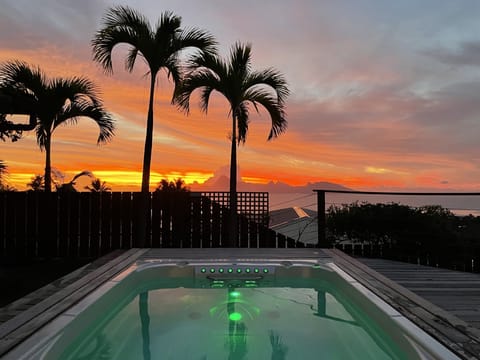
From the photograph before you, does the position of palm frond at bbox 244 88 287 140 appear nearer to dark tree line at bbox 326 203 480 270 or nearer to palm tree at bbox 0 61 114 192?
dark tree line at bbox 326 203 480 270

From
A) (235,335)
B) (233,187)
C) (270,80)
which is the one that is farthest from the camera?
(233,187)

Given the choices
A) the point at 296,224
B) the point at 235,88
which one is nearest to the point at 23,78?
the point at 235,88

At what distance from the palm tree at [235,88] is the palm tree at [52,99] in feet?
4.96

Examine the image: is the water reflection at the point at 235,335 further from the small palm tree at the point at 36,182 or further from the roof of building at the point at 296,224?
the small palm tree at the point at 36,182

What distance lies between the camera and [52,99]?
598 cm

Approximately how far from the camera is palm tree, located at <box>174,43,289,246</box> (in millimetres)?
5566

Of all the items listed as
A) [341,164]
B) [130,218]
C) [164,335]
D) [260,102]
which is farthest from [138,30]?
[341,164]

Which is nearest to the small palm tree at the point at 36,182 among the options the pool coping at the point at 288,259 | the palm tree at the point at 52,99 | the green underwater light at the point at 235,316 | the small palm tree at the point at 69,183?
the small palm tree at the point at 69,183

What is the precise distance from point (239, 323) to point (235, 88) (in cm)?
344

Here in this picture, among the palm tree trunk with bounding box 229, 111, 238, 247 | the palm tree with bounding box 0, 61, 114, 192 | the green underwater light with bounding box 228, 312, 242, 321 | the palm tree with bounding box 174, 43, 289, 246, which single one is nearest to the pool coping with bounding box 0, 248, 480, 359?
the green underwater light with bounding box 228, 312, 242, 321

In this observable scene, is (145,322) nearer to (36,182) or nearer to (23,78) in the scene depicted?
(23,78)

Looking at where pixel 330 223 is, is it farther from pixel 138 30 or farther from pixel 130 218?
pixel 138 30

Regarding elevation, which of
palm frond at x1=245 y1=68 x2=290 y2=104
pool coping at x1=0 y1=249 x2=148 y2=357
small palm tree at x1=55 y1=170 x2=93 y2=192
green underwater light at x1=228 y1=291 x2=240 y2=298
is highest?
palm frond at x1=245 y1=68 x2=290 y2=104

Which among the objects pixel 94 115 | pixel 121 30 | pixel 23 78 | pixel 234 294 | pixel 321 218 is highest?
pixel 121 30
